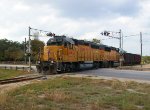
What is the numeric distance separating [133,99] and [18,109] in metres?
6.20

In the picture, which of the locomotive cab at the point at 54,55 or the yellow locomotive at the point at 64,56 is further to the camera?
the yellow locomotive at the point at 64,56

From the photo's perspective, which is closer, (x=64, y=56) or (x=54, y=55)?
(x=54, y=55)

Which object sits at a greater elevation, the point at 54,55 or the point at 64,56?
the point at 54,55

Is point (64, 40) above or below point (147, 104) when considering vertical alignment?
above

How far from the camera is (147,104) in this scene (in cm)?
1443

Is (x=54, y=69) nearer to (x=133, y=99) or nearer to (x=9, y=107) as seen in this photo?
(x=133, y=99)

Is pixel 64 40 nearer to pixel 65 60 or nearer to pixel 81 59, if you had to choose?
pixel 65 60

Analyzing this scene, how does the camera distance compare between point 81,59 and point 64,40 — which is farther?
point 81,59

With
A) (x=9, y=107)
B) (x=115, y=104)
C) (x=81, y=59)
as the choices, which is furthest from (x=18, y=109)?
(x=81, y=59)

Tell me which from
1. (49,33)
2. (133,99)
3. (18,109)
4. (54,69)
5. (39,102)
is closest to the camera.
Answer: (18,109)

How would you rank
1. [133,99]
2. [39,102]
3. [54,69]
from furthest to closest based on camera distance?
[54,69] → [133,99] → [39,102]

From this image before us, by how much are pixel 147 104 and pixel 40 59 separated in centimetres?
2420

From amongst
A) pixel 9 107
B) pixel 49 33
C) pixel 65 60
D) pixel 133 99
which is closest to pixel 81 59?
pixel 65 60

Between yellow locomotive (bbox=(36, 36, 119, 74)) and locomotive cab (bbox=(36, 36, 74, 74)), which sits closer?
locomotive cab (bbox=(36, 36, 74, 74))
